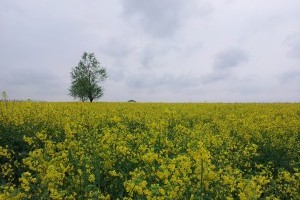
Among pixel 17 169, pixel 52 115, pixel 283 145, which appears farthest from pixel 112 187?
pixel 52 115

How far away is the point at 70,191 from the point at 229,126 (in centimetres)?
806

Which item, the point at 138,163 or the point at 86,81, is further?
the point at 86,81

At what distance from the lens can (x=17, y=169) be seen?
829 centimetres

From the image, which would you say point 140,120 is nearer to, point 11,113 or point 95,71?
point 11,113

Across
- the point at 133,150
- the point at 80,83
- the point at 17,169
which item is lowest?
the point at 17,169

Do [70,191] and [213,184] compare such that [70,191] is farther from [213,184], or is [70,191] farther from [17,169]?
[17,169]

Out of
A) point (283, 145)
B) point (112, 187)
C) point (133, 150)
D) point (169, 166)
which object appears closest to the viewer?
point (169, 166)

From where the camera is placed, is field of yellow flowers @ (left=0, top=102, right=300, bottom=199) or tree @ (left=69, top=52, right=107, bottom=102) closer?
field of yellow flowers @ (left=0, top=102, right=300, bottom=199)

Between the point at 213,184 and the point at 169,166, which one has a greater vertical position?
the point at 169,166

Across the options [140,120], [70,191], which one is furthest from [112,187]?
[140,120]

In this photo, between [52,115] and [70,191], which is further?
[52,115]

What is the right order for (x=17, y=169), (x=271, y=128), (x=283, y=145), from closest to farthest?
(x=17, y=169), (x=283, y=145), (x=271, y=128)

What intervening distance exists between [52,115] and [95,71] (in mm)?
41925

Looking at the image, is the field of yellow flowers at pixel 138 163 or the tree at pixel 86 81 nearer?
the field of yellow flowers at pixel 138 163
